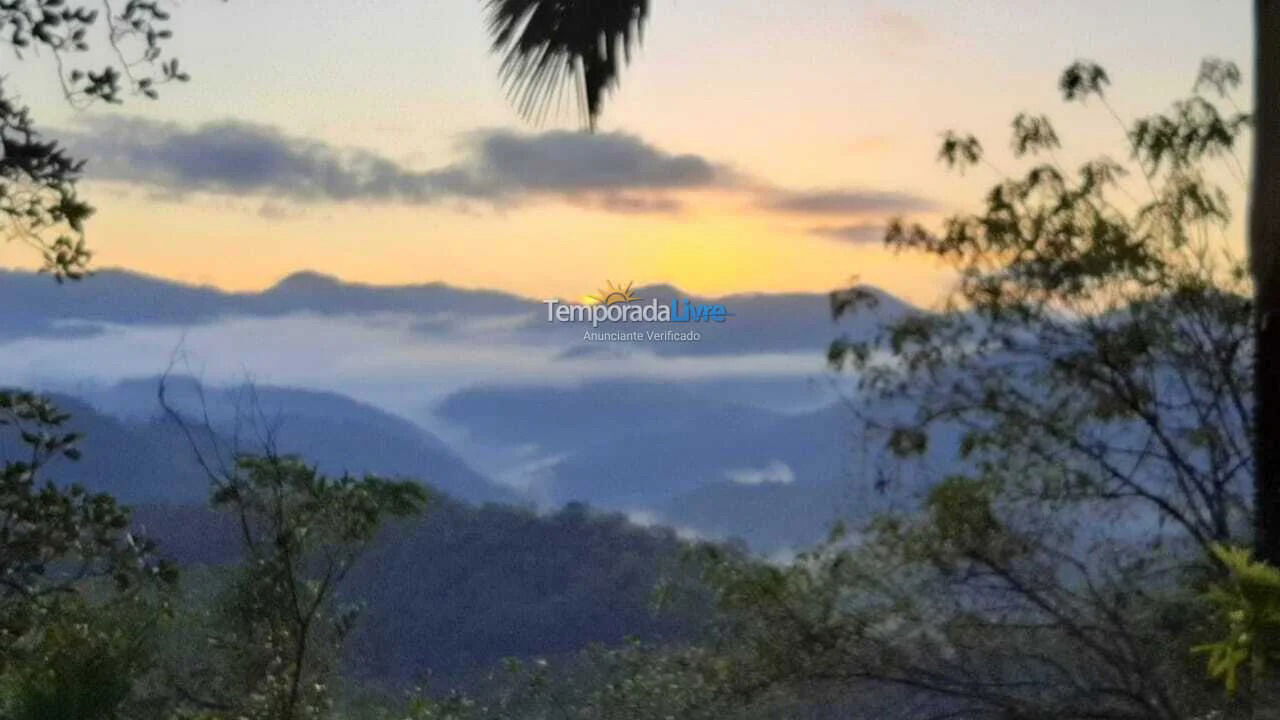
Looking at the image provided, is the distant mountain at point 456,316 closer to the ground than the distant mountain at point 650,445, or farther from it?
farther from it

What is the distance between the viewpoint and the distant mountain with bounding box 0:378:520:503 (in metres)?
6.98

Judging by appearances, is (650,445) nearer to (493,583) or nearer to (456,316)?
(493,583)

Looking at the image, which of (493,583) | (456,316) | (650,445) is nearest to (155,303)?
(456,316)

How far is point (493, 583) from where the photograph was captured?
96.7 ft

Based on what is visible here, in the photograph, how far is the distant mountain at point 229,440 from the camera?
6984 millimetres

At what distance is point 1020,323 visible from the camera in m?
8.12

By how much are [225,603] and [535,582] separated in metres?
18.5

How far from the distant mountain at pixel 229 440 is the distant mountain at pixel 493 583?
4.45 feet

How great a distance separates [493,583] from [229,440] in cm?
2263
